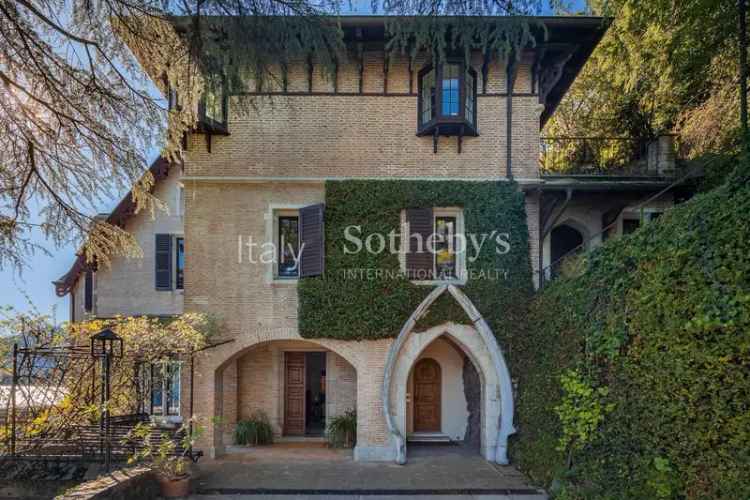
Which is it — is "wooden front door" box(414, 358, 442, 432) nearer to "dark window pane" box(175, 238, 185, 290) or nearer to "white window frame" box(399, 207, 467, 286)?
"white window frame" box(399, 207, 467, 286)

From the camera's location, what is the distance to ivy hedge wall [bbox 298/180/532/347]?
31.5ft

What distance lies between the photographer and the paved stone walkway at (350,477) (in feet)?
25.0

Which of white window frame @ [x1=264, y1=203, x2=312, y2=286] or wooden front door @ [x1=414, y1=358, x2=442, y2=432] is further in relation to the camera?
wooden front door @ [x1=414, y1=358, x2=442, y2=432]

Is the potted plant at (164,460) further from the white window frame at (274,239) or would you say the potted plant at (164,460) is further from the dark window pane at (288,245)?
the dark window pane at (288,245)

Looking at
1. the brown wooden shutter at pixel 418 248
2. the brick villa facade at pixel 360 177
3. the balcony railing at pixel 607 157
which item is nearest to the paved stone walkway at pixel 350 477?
the brick villa facade at pixel 360 177

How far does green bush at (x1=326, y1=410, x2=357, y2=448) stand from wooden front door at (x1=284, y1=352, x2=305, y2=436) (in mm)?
1405

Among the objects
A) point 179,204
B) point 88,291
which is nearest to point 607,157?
point 179,204

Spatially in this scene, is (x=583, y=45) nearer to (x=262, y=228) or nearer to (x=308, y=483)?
(x=262, y=228)

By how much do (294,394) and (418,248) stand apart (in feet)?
18.7

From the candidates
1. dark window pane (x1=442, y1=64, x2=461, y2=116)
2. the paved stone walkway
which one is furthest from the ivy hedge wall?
the paved stone walkway

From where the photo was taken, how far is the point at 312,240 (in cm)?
972

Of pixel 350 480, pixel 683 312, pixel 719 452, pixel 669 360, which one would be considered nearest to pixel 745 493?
pixel 719 452

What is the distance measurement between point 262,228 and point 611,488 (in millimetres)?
8309

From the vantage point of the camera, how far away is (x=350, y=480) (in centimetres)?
821
